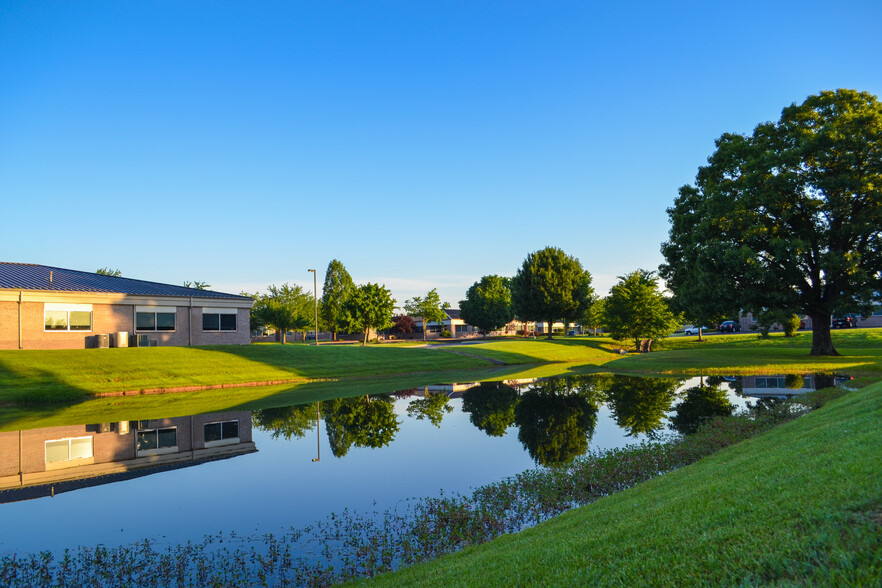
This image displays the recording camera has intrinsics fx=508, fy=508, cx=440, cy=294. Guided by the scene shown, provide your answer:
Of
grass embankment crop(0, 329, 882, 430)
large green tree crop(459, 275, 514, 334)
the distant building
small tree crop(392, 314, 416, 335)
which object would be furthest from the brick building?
the distant building

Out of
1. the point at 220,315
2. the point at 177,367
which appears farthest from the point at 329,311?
the point at 177,367

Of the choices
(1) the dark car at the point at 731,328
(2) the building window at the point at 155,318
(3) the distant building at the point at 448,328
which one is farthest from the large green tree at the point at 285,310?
(1) the dark car at the point at 731,328

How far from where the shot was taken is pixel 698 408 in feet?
60.9

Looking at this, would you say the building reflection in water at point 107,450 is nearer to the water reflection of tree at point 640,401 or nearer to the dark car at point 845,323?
the water reflection of tree at point 640,401

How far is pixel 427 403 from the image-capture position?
22750 mm

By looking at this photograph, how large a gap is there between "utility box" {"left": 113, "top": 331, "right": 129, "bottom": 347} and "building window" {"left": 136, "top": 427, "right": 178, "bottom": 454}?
66.5 ft

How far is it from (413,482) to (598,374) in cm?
2471

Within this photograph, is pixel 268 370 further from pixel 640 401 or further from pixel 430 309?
pixel 430 309

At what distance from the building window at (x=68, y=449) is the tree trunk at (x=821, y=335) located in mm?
37913

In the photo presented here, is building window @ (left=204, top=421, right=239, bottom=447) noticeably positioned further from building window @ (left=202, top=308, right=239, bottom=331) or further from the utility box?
building window @ (left=202, top=308, right=239, bottom=331)

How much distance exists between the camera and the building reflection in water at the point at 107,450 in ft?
36.7

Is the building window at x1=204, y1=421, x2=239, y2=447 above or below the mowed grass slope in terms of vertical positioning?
below

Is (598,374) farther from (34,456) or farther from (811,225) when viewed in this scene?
(34,456)

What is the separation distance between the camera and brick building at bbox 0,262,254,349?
31.4 metres
